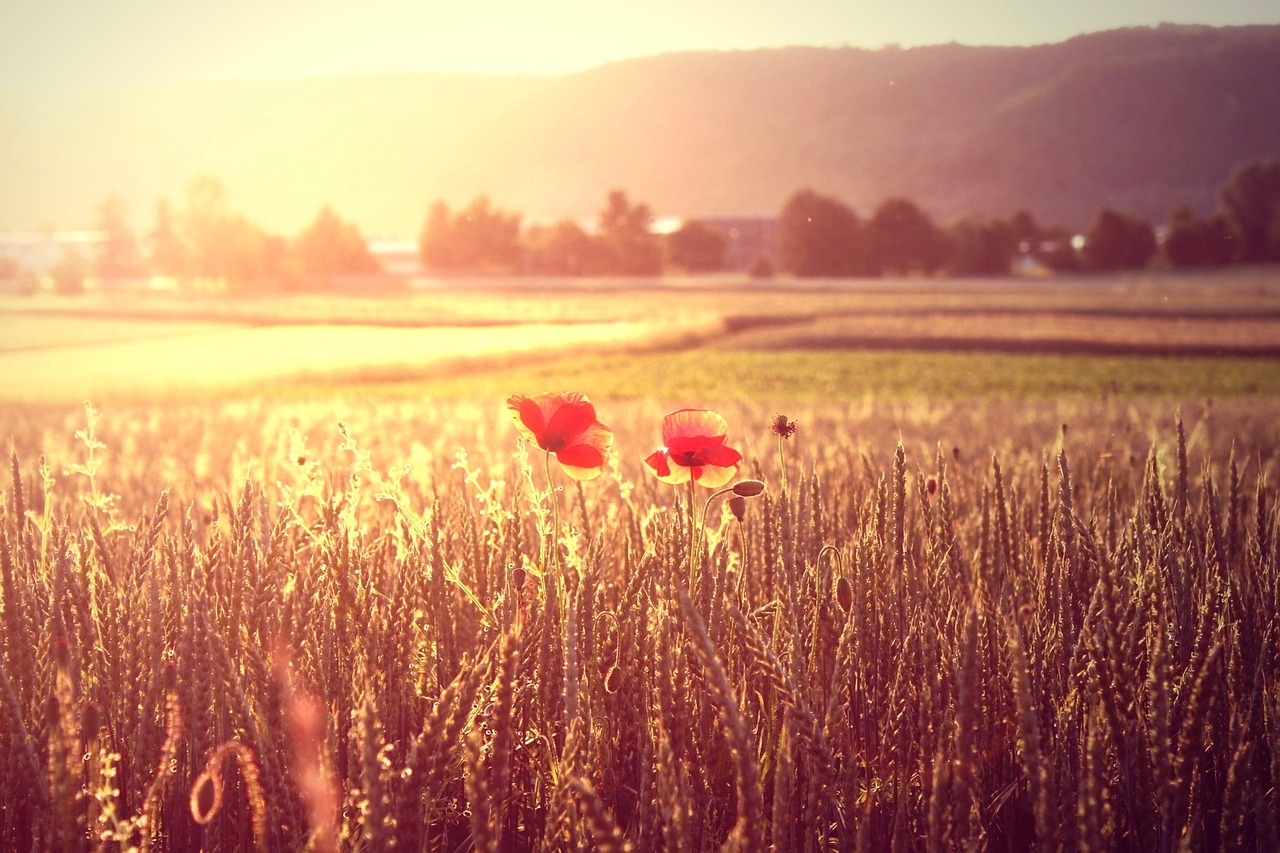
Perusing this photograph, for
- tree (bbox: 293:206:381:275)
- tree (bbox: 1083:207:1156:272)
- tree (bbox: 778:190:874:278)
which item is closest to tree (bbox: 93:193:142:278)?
tree (bbox: 293:206:381:275)

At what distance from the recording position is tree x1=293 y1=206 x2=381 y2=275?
6906 cm

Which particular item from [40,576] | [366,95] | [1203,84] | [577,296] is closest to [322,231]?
[577,296]

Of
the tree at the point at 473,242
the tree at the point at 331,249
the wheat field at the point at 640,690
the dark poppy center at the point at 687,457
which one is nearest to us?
the wheat field at the point at 640,690

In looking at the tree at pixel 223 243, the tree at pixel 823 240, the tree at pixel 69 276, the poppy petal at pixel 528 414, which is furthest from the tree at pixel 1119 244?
the poppy petal at pixel 528 414

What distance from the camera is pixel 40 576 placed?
6.97 ft

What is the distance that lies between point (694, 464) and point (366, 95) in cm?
19464

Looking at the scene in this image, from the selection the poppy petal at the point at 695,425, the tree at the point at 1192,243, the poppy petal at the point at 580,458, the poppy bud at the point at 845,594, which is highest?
the tree at the point at 1192,243

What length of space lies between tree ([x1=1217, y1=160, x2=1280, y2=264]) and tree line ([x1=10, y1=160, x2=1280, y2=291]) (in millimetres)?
68

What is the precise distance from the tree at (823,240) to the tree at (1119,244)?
1414 centimetres

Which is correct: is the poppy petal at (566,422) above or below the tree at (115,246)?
below

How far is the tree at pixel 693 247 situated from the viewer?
79812 mm

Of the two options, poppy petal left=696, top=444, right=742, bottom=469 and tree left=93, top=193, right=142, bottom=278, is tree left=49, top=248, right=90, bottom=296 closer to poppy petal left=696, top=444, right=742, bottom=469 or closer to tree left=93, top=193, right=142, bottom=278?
tree left=93, top=193, right=142, bottom=278

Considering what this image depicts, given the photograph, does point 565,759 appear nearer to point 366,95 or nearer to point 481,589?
point 481,589

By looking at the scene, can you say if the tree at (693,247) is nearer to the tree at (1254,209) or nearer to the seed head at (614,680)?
the tree at (1254,209)
